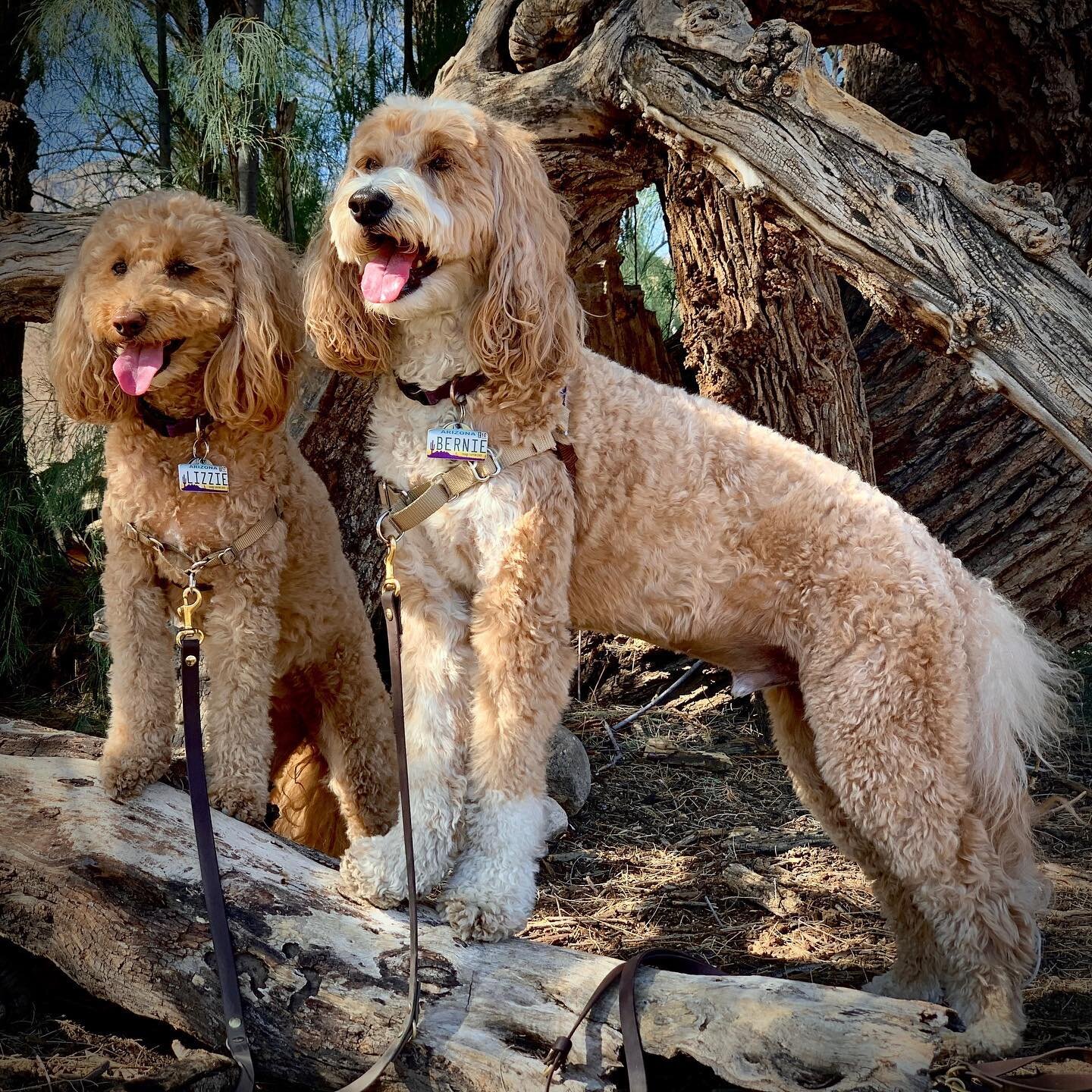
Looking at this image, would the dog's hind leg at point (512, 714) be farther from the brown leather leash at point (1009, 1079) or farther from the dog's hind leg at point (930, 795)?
the brown leather leash at point (1009, 1079)

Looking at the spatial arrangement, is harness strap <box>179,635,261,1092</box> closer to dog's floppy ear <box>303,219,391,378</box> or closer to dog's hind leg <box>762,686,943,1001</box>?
dog's floppy ear <box>303,219,391,378</box>

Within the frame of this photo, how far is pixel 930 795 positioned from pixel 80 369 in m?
2.46

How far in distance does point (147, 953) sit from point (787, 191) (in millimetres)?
2614

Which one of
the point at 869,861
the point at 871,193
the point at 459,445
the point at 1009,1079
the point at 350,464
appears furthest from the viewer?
the point at 350,464

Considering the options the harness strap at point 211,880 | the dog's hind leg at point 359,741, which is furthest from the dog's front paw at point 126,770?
the dog's hind leg at point 359,741

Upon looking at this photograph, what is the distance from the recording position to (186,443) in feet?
9.54

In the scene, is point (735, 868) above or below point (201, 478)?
below

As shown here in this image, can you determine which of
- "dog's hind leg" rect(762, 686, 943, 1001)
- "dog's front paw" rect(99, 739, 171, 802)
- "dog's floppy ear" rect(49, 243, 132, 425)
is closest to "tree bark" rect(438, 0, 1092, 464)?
"dog's hind leg" rect(762, 686, 943, 1001)

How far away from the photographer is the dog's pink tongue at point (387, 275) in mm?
2486

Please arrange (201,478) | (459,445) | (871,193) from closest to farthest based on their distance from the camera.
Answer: (459,445) → (201,478) → (871,193)

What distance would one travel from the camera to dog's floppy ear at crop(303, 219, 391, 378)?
266 cm

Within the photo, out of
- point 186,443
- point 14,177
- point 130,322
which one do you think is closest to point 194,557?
point 186,443

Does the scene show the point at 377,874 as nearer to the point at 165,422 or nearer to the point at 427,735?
the point at 427,735

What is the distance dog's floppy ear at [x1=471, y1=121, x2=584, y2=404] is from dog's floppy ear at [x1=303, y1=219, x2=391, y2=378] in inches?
11.2
